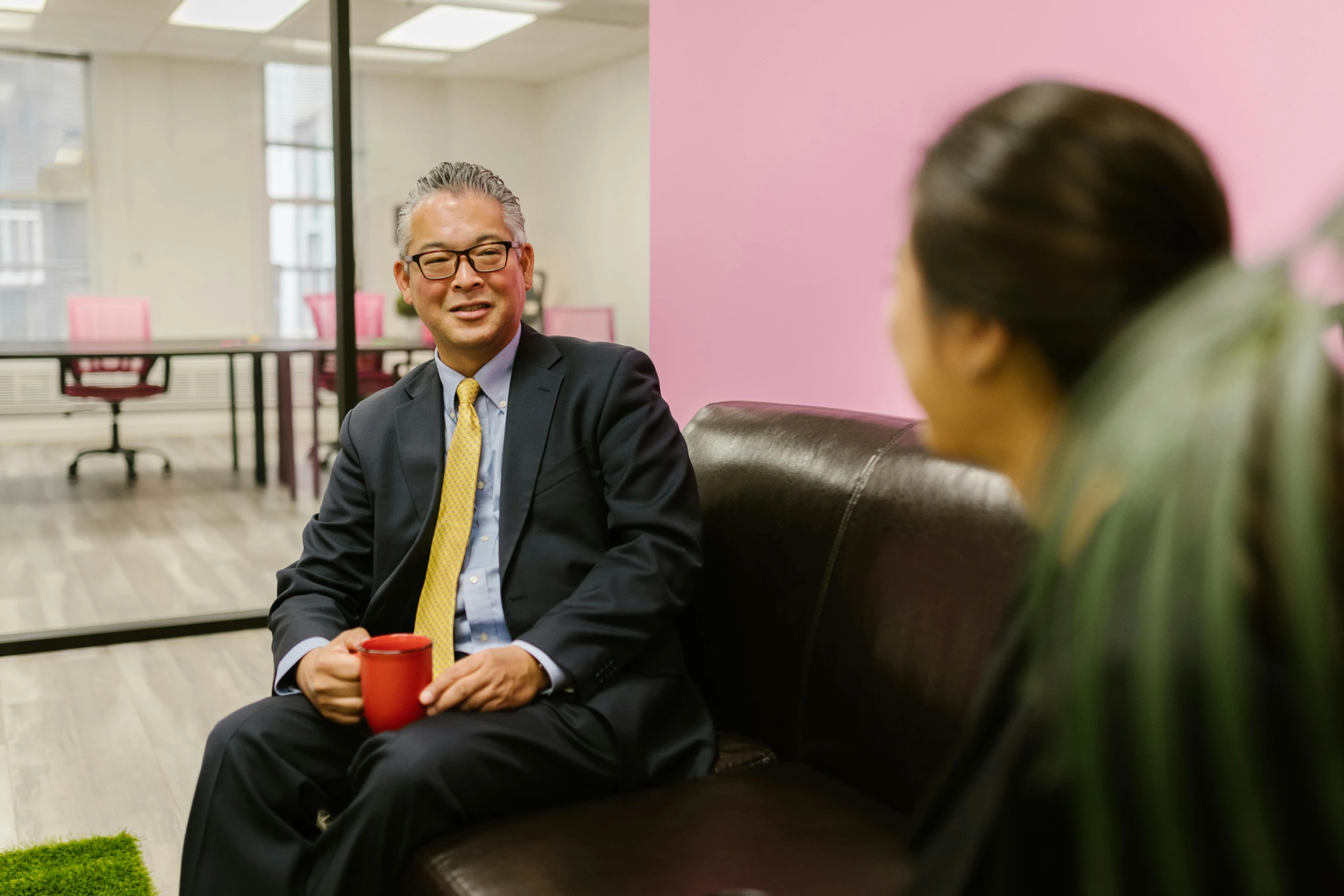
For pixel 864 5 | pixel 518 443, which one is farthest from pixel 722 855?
pixel 864 5

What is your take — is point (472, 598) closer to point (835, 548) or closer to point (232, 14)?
point (835, 548)

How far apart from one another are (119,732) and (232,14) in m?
2.10

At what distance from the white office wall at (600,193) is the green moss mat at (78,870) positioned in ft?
6.35

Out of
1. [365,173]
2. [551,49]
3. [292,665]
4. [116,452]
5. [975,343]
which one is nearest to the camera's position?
[975,343]

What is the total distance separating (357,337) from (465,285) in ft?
7.05

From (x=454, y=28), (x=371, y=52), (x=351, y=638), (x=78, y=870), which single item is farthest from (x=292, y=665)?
(x=371, y=52)

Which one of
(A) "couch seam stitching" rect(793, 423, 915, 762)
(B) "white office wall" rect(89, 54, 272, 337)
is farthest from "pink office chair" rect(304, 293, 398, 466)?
(A) "couch seam stitching" rect(793, 423, 915, 762)

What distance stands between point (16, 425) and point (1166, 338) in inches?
145

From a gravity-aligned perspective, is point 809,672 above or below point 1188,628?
below

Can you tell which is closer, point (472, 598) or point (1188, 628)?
point (1188, 628)

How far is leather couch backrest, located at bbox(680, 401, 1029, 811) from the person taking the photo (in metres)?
1.44

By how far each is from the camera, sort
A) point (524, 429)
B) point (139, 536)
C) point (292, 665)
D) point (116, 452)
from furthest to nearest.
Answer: point (139, 536) → point (116, 452) → point (524, 429) → point (292, 665)

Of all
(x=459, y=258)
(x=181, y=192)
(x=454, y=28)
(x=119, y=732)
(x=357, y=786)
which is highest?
(x=454, y=28)

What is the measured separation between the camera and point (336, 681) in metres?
1.58
